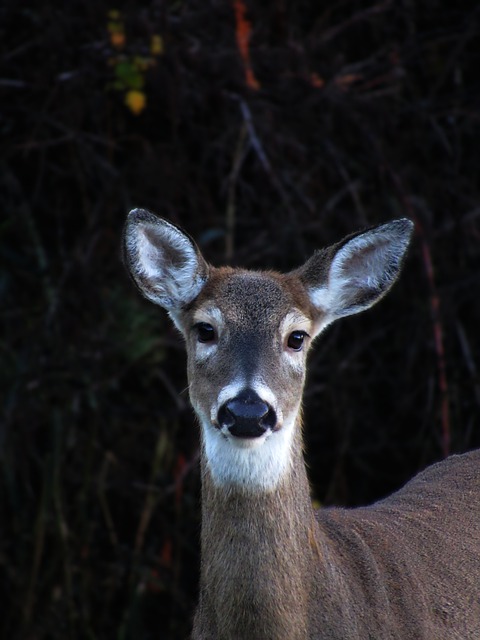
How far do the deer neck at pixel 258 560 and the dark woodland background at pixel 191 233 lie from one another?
2787mm

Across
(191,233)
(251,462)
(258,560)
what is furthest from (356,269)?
(191,233)

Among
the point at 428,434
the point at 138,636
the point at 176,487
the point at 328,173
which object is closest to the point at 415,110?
the point at 328,173

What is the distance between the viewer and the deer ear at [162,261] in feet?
13.4

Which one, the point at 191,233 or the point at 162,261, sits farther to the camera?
the point at 191,233

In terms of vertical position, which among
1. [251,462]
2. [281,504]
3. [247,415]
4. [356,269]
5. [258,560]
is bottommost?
[258,560]

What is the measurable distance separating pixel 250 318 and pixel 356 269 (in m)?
0.58

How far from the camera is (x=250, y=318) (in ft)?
12.5

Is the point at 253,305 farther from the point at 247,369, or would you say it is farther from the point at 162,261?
the point at 162,261

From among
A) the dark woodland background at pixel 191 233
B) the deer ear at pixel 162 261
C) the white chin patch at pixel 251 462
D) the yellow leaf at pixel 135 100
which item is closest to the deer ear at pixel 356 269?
the deer ear at pixel 162 261

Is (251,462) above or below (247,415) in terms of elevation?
below

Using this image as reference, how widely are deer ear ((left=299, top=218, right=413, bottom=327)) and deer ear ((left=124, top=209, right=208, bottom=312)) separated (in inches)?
14.2

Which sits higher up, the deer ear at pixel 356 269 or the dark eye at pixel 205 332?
the deer ear at pixel 356 269

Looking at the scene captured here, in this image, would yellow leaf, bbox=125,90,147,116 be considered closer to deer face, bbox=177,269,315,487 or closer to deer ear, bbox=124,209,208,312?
deer ear, bbox=124,209,208,312

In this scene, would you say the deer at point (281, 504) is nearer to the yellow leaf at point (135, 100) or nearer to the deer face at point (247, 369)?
the deer face at point (247, 369)
